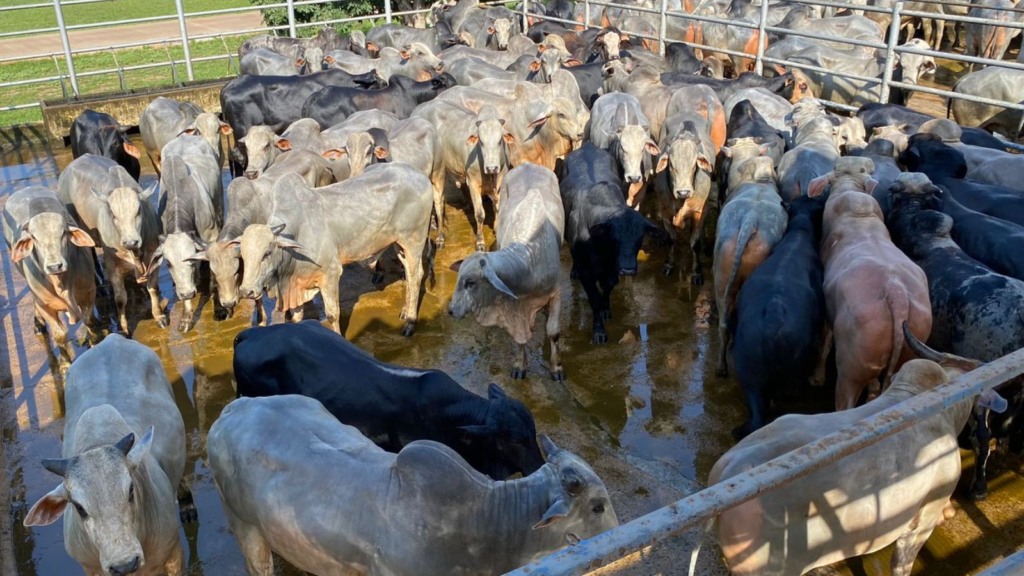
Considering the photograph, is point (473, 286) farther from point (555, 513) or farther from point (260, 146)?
point (260, 146)

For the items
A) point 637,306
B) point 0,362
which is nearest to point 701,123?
point 637,306

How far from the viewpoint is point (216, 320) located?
8250 mm

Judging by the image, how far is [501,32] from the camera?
17141mm

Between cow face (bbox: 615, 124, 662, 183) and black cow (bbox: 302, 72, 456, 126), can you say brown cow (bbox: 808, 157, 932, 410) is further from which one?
black cow (bbox: 302, 72, 456, 126)

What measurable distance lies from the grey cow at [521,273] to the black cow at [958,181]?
11.3 feet

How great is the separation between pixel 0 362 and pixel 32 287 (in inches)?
32.8

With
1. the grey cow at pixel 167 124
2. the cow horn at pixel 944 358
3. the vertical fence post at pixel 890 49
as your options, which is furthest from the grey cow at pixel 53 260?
the vertical fence post at pixel 890 49

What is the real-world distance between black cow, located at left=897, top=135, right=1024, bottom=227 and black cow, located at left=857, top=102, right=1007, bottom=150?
1.21 metres

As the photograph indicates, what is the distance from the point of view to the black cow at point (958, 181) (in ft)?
23.1

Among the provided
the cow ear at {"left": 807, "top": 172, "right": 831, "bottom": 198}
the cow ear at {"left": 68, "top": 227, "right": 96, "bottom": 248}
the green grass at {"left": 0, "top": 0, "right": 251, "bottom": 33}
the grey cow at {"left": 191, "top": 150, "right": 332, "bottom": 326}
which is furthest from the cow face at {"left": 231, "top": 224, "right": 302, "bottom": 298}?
the green grass at {"left": 0, "top": 0, "right": 251, "bottom": 33}

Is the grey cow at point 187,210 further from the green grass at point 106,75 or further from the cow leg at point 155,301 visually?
the green grass at point 106,75

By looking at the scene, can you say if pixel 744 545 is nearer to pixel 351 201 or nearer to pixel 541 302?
pixel 541 302

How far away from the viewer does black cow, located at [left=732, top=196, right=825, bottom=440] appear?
18.4 feet

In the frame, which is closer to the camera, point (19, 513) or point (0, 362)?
point (19, 513)
